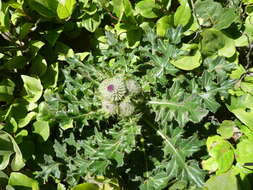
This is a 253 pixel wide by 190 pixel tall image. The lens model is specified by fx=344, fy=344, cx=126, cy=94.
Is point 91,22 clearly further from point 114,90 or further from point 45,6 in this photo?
point 114,90

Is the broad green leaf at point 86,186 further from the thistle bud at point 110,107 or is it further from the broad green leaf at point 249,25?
the broad green leaf at point 249,25

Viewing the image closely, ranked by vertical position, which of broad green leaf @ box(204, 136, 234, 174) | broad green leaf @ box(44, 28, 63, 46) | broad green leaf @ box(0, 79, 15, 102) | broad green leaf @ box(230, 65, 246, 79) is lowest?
broad green leaf @ box(204, 136, 234, 174)

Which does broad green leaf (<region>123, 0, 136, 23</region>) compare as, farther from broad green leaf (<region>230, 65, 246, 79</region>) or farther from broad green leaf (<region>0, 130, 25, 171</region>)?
broad green leaf (<region>0, 130, 25, 171</region>)

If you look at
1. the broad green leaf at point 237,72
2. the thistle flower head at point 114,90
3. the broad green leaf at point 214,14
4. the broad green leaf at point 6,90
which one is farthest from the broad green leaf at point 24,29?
the broad green leaf at point 237,72

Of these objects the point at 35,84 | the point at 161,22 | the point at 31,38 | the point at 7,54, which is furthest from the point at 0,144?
the point at 161,22

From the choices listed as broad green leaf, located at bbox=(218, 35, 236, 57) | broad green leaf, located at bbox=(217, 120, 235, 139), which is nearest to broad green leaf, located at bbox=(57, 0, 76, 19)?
broad green leaf, located at bbox=(218, 35, 236, 57)

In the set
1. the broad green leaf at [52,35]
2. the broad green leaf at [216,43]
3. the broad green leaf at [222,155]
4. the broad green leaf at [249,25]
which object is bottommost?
the broad green leaf at [222,155]
